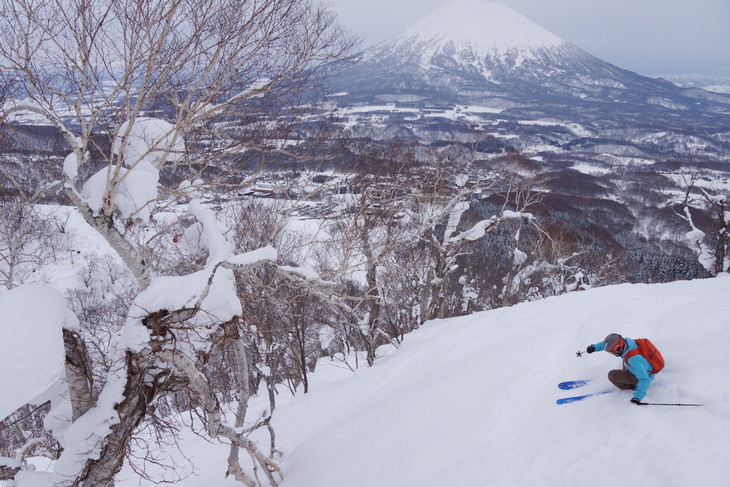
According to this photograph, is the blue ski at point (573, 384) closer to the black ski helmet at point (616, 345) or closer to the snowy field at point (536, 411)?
the snowy field at point (536, 411)

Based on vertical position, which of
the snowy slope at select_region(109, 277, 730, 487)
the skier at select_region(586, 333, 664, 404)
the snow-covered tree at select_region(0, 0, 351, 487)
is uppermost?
the snow-covered tree at select_region(0, 0, 351, 487)

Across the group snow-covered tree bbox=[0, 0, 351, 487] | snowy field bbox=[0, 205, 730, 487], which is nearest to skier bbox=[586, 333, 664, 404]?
snowy field bbox=[0, 205, 730, 487]

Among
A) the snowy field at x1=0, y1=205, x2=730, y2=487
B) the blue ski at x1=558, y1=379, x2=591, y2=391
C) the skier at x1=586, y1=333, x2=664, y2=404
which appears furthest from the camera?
the blue ski at x1=558, y1=379, x2=591, y2=391

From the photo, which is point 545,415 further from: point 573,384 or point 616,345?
point 616,345

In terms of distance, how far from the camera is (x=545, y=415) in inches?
169

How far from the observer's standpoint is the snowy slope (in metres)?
3.27

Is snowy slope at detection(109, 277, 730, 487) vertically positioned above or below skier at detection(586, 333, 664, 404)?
below

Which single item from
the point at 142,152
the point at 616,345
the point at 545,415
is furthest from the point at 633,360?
the point at 142,152

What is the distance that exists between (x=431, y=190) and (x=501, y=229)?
5140cm

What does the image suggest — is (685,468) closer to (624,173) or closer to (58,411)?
(58,411)

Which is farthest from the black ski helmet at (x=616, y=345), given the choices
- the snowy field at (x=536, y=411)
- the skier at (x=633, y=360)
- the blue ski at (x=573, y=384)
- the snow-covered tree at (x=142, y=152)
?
the snow-covered tree at (x=142, y=152)

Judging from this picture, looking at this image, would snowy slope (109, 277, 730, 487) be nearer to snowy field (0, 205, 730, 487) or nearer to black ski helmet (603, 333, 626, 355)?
snowy field (0, 205, 730, 487)

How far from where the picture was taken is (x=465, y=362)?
678cm

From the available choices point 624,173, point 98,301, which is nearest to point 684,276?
point 98,301
